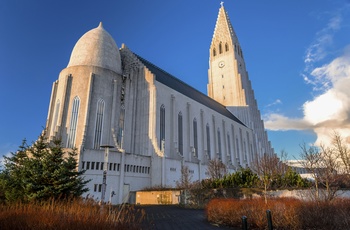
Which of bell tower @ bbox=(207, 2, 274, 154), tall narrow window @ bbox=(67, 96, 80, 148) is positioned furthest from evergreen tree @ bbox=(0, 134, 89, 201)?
bell tower @ bbox=(207, 2, 274, 154)

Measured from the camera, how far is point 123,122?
3981 cm

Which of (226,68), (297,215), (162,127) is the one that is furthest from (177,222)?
(226,68)

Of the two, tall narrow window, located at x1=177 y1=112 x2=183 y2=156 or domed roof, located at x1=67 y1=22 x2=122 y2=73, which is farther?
tall narrow window, located at x1=177 y1=112 x2=183 y2=156

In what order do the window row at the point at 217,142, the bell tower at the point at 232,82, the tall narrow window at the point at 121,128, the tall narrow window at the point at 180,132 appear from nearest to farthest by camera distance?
the tall narrow window at the point at 121,128 < the window row at the point at 217,142 < the tall narrow window at the point at 180,132 < the bell tower at the point at 232,82

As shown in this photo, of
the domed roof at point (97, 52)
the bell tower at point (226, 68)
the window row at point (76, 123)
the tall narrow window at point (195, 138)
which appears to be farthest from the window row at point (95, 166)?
the bell tower at point (226, 68)

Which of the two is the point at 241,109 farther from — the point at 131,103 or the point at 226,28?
the point at 131,103

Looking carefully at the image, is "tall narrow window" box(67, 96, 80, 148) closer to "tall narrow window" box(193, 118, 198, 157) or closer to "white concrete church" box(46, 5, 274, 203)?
"white concrete church" box(46, 5, 274, 203)

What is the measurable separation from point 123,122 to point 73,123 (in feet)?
26.7

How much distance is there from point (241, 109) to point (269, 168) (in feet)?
149

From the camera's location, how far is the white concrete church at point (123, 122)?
101ft

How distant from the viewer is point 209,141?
167 feet

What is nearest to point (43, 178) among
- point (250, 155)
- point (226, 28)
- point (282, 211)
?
point (282, 211)

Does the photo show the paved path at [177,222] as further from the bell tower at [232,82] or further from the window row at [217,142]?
the bell tower at [232,82]

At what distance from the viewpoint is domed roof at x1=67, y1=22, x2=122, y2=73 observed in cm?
3966
